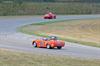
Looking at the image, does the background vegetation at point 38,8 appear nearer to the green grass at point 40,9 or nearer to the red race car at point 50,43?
the green grass at point 40,9

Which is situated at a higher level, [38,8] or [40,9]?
[38,8]

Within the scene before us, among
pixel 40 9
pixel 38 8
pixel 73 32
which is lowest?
pixel 40 9

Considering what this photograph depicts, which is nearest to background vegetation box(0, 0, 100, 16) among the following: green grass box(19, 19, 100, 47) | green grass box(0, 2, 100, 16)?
green grass box(0, 2, 100, 16)

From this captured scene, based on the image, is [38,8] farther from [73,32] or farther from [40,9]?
[73,32]

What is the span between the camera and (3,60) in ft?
47.3

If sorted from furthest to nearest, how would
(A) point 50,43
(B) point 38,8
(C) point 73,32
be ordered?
(B) point 38,8 < (C) point 73,32 < (A) point 50,43

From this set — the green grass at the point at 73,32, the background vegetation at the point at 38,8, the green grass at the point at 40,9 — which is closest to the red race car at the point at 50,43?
the green grass at the point at 73,32

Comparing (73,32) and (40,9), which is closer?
(73,32)

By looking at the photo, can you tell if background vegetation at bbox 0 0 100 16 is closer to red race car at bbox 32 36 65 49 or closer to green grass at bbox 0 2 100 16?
green grass at bbox 0 2 100 16

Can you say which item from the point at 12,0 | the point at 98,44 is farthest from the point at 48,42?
the point at 12,0

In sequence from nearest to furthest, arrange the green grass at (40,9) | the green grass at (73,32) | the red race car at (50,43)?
the red race car at (50,43)
the green grass at (73,32)
the green grass at (40,9)

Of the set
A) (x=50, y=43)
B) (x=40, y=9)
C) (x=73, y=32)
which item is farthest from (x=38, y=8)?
(x=50, y=43)

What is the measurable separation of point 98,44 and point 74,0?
73528 millimetres

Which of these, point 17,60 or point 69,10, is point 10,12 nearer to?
point 69,10
